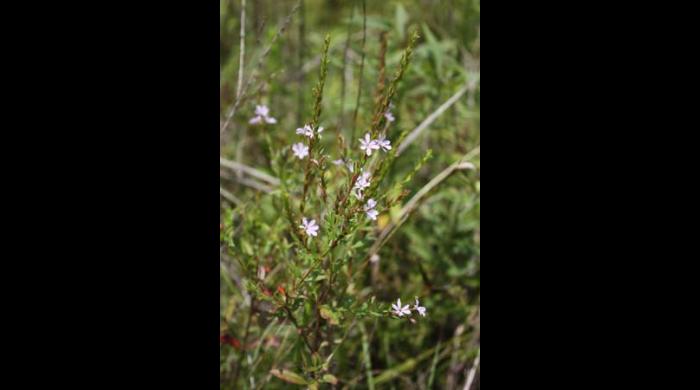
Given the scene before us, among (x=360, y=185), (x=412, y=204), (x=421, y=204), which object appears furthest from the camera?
(x=421, y=204)

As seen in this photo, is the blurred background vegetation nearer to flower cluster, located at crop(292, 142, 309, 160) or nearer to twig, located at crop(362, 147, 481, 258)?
twig, located at crop(362, 147, 481, 258)

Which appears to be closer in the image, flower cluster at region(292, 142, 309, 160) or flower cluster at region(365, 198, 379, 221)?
flower cluster at region(365, 198, 379, 221)

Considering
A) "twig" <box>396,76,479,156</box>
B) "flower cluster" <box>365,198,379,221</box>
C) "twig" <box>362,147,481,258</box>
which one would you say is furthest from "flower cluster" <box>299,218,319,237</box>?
"twig" <box>396,76,479,156</box>

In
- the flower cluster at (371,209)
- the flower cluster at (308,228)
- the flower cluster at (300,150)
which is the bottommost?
the flower cluster at (308,228)

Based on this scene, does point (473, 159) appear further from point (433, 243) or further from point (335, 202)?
point (335, 202)

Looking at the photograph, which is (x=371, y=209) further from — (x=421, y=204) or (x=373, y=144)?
(x=421, y=204)

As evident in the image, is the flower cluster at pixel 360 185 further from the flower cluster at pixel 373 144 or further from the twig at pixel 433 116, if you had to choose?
the twig at pixel 433 116

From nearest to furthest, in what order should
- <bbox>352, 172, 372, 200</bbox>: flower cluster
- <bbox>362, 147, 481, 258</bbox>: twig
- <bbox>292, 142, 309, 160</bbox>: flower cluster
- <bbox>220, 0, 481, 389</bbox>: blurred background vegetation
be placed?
<bbox>352, 172, 372, 200</bbox>: flower cluster < <bbox>292, 142, 309, 160</bbox>: flower cluster < <bbox>362, 147, 481, 258</bbox>: twig < <bbox>220, 0, 481, 389</bbox>: blurred background vegetation

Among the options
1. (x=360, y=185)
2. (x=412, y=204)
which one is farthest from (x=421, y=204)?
(x=360, y=185)

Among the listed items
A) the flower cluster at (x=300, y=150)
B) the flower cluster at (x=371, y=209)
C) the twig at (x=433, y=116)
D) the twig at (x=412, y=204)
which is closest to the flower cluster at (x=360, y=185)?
the flower cluster at (x=371, y=209)
